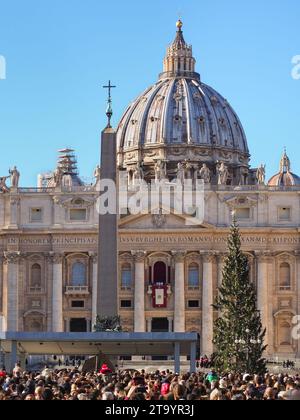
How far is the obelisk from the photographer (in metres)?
45.0

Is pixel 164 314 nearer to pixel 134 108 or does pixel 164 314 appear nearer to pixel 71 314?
pixel 71 314

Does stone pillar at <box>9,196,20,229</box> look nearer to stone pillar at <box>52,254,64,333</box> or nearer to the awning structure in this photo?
stone pillar at <box>52,254,64,333</box>

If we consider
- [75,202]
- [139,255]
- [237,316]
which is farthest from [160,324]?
[237,316]

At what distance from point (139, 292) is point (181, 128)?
3357 cm

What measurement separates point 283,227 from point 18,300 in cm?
1805

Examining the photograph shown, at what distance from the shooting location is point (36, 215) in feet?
306

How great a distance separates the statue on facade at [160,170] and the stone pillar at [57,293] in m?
10.5

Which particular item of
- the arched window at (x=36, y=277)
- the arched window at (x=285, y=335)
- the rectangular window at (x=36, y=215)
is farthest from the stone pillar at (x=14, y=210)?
the arched window at (x=285, y=335)

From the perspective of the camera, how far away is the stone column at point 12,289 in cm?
9156

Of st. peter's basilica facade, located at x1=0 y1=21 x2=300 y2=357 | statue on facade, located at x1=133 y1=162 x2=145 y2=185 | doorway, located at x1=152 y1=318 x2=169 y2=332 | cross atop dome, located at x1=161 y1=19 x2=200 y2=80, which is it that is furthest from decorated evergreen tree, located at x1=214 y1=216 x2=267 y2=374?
cross atop dome, located at x1=161 y1=19 x2=200 y2=80

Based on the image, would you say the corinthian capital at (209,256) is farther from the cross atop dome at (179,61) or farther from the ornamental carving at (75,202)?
the cross atop dome at (179,61)
